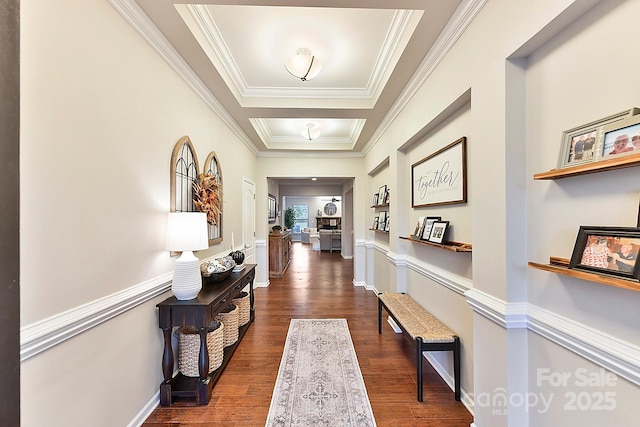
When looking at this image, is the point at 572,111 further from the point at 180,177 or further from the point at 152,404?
the point at 152,404

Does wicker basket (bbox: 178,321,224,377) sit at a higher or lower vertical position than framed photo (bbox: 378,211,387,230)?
lower

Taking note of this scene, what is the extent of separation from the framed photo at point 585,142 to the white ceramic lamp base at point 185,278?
91.3 inches

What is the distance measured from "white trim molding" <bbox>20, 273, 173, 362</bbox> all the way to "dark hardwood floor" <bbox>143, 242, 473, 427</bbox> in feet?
2.99

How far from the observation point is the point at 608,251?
3.21 ft

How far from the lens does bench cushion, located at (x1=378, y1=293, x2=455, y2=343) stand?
A: 2.07 meters

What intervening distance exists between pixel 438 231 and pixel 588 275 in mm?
1312

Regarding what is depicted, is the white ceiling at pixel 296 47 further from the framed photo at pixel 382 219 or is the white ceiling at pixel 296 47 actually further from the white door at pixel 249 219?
the framed photo at pixel 382 219

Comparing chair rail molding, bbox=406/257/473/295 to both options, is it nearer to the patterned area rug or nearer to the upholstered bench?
the upholstered bench

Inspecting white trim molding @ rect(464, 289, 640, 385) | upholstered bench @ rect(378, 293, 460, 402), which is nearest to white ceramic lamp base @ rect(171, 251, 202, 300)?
upholstered bench @ rect(378, 293, 460, 402)

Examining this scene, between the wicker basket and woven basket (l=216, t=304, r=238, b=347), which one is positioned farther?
woven basket (l=216, t=304, r=238, b=347)

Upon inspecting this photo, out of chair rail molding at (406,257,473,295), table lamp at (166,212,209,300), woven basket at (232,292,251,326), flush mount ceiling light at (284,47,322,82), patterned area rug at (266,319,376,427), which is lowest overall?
patterned area rug at (266,319,376,427)

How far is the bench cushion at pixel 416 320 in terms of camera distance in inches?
81.4

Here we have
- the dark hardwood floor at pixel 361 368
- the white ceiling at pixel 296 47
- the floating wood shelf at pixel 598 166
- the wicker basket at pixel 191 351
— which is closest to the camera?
the floating wood shelf at pixel 598 166

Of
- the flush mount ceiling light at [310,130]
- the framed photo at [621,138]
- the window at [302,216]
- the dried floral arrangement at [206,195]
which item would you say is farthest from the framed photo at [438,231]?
the window at [302,216]
